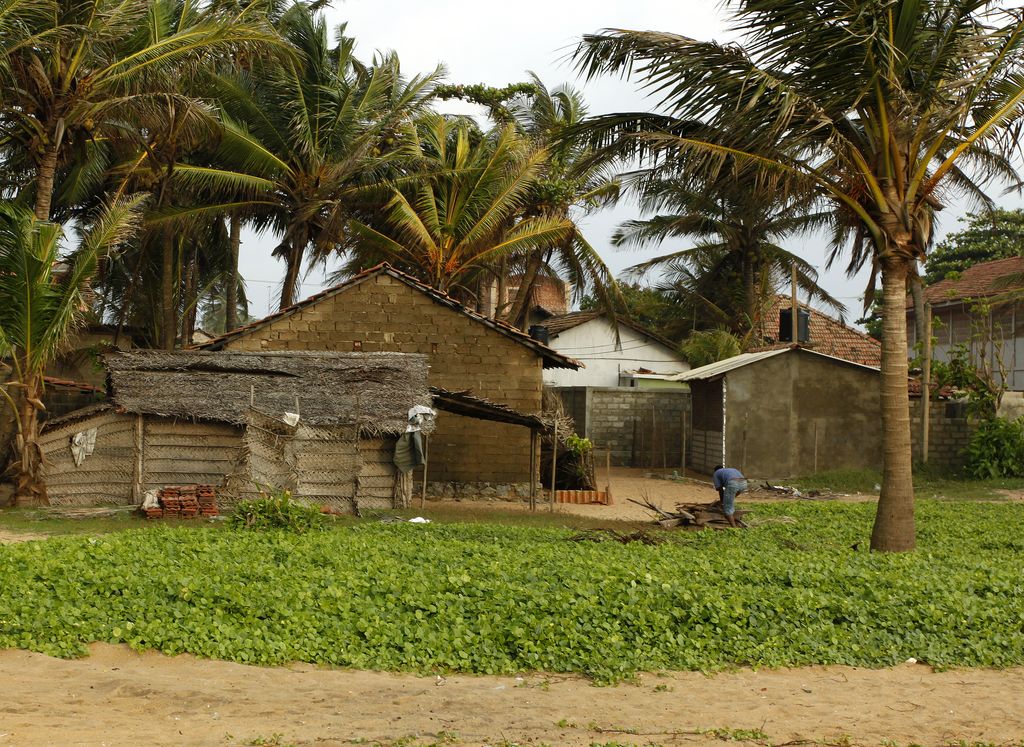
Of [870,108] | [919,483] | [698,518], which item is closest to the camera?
[870,108]

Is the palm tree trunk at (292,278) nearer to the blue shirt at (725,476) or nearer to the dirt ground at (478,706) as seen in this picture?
the blue shirt at (725,476)

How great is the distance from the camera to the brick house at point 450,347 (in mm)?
20188

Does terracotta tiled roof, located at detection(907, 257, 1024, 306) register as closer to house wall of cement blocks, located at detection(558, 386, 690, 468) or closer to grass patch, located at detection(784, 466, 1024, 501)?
grass patch, located at detection(784, 466, 1024, 501)

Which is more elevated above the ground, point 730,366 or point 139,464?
point 730,366

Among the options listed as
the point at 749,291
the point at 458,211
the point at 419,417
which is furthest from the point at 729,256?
the point at 419,417

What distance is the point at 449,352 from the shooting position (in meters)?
20.3

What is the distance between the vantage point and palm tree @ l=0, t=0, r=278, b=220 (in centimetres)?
1698

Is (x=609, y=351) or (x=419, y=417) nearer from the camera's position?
(x=419, y=417)

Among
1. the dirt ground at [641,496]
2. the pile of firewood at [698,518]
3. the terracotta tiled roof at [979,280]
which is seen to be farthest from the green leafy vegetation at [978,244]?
the pile of firewood at [698,518]

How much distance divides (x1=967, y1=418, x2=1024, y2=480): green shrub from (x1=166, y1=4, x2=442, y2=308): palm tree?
15486mm

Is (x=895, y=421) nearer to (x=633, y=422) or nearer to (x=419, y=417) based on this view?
(x=419, y=417)

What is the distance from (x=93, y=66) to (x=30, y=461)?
708cm

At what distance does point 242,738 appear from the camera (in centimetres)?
621

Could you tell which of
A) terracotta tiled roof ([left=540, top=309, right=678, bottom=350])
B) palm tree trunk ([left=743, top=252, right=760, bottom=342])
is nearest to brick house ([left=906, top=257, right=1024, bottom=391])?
palm tree trunk ([left=743, top=252, right=760, bottom=342])
